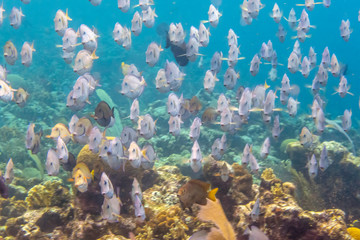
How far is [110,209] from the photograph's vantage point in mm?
3879

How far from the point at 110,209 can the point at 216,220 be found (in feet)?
5.60

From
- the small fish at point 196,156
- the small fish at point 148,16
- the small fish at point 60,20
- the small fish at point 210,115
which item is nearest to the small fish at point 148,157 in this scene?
the small fish at point 196,156

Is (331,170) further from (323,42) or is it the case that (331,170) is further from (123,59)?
(323,42)

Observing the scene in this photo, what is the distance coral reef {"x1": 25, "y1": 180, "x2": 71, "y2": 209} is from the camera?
484 cm

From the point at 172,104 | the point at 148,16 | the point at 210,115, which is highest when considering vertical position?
the point at 148,16

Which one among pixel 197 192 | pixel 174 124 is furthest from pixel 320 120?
pixel 197 192

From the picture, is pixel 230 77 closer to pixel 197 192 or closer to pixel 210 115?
pixel 210 115

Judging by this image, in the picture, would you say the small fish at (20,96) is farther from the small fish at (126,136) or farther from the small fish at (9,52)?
the small fish at (126,136)

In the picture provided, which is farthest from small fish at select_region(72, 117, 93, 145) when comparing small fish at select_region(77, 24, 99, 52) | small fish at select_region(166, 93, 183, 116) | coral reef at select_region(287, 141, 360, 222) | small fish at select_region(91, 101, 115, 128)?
coral reef at select_region(287, 141, 360, 222)

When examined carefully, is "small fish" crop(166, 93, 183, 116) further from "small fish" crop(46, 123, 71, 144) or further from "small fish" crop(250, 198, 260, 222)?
"small fish" crop(250, 198, 260, 222)

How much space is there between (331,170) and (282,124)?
7.05m

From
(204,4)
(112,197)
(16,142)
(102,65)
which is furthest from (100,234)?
(204,4)

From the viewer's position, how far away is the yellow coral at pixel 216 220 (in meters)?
2.61

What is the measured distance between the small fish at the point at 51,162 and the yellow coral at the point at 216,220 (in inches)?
111
